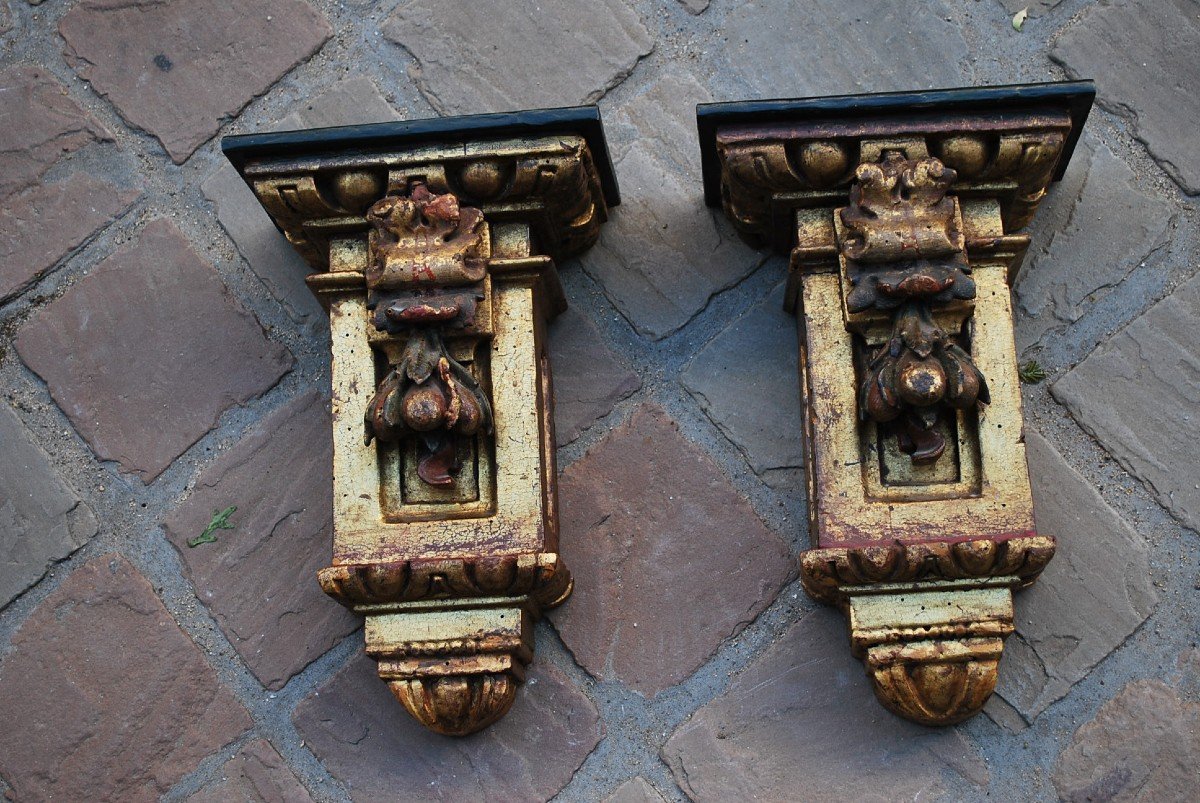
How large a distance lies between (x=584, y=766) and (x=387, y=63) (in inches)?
26.7

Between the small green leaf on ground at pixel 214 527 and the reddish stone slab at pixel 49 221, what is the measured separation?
0.30 m

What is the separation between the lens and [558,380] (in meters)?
1.05

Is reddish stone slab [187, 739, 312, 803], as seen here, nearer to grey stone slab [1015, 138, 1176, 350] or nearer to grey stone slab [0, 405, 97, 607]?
grey stone slab [0, 405, 97, 607]

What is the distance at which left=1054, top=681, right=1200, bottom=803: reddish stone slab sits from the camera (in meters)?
0.95

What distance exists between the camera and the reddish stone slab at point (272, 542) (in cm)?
102

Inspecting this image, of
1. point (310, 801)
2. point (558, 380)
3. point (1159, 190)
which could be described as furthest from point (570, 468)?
point (1159, 190)

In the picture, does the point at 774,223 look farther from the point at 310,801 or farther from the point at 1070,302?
the point at 310,801

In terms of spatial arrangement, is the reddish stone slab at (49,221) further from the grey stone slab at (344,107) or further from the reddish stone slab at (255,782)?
the reddish stone slab at (255,782)

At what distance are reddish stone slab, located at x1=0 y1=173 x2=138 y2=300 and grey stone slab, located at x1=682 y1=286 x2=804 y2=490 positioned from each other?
58 centimetres

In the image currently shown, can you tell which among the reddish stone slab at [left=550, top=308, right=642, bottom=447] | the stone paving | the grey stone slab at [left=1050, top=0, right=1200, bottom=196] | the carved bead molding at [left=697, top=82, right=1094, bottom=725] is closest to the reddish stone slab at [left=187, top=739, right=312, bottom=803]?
the stone paving

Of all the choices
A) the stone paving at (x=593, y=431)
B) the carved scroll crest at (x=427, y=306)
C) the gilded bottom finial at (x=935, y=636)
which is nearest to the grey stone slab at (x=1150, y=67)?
the stone paving at (x=593, y=431)

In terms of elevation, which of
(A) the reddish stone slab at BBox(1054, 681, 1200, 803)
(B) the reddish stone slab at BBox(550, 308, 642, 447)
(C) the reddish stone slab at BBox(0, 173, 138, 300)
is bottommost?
Answer: (A) the reddish stone slab at BBox(1054, 681, 1200, 803)

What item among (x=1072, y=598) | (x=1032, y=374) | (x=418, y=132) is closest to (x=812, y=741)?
(x=1072, y=598)

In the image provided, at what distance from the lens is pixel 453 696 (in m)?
0.93
